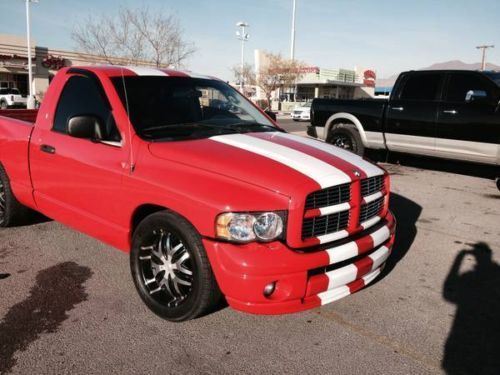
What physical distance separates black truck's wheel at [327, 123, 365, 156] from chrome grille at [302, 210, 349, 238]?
6.17 m

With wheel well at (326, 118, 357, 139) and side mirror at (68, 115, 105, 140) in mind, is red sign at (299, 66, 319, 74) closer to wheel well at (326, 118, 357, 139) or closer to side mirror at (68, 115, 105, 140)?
wheel well at (326, 118, 357, 139)

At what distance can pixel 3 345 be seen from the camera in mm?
2828

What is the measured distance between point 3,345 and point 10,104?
1330 inches

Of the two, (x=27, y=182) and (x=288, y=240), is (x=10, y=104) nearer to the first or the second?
(x=27, y=182)

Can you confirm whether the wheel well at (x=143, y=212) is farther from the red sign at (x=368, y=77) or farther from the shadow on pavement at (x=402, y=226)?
the red sign at (x=368, y=77)

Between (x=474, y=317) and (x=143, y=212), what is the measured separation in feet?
8.22

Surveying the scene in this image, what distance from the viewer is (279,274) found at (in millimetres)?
2658

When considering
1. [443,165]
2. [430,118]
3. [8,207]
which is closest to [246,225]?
[8,207]

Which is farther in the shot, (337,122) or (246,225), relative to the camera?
(337,122)

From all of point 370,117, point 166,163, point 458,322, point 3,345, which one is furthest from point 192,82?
point 370,117

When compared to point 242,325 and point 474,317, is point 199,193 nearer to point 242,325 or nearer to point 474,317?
point 242,325

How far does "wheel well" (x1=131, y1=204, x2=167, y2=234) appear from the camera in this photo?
10.5 feet

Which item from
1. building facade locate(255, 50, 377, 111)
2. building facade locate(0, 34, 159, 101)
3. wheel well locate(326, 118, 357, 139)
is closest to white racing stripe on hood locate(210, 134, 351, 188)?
wheel well locate(326, 118, 357, 139)

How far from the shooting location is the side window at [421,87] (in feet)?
26.9
